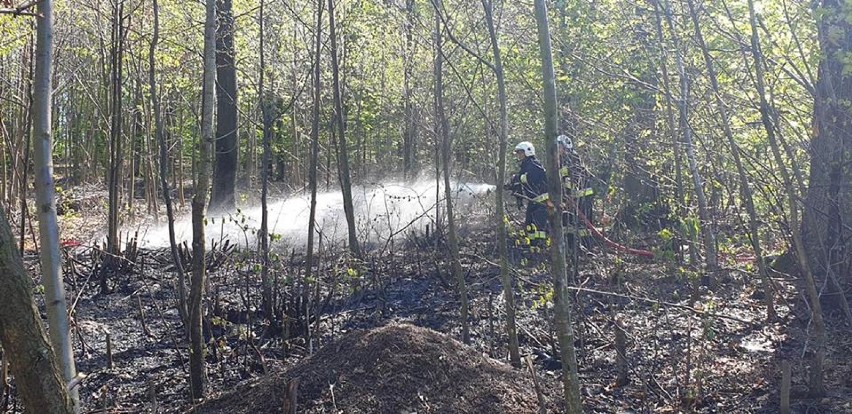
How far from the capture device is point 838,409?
4.57 metres

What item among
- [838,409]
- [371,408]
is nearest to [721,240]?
[838,409]

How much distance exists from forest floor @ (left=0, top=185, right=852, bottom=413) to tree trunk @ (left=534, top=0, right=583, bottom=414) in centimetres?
19

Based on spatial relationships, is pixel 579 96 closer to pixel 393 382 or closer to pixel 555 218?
pixel 393 382

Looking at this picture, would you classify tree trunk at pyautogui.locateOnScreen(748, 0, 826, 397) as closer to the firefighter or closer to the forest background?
the forest background

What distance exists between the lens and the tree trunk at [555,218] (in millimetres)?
3441

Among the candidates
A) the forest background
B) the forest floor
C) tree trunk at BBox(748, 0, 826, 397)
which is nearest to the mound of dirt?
the forest floor

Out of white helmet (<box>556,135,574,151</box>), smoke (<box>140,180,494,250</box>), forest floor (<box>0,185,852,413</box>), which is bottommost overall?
forest floor (<box>0,185,852,413</box>)

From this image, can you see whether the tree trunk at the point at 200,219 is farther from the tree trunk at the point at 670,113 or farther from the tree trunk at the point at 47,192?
the tree trunk at the point at 670,113

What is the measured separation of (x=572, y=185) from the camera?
252 inches

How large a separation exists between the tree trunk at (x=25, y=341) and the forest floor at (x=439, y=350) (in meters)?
1.33

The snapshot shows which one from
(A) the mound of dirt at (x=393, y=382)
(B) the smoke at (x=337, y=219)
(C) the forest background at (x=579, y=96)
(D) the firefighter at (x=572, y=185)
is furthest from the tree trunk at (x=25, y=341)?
(B) the smoke at (x=337, y=219)

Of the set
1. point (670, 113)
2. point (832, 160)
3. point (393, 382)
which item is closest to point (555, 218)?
point (393, 382)

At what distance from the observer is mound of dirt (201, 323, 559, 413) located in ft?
14.0

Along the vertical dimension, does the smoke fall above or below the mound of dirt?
above
